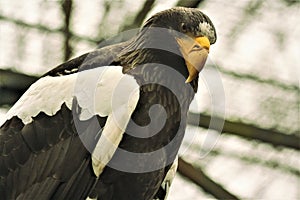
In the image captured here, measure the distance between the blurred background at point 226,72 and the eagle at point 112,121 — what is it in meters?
0.95

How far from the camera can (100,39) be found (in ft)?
13.6

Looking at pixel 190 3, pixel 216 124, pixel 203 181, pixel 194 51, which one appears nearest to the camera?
pixel 194 51

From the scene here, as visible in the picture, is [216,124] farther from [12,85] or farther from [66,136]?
[66,136]

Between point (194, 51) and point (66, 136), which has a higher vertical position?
point (194, 51)

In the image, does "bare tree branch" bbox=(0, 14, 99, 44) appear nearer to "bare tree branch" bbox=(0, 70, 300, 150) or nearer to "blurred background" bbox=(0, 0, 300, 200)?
"blurred background" bbox=(0, 0, 300, 200)

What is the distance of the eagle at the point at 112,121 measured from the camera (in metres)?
2.73

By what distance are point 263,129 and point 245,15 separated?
1.70 feet

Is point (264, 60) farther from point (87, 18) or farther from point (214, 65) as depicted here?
point (87, 18)

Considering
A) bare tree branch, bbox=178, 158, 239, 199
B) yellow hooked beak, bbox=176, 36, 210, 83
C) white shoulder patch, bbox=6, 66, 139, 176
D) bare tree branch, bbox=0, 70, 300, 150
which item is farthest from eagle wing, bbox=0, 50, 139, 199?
bare tree branch, bbox=178, 158, 239, 199

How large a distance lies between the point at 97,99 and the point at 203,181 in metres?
1.67

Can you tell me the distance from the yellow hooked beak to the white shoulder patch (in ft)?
0.55

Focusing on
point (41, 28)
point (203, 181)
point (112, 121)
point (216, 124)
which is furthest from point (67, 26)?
point (112, 121)

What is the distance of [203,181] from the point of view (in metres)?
4.37

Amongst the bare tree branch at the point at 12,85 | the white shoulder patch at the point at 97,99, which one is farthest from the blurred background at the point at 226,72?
the white shoulder patch at the point at 97,99
